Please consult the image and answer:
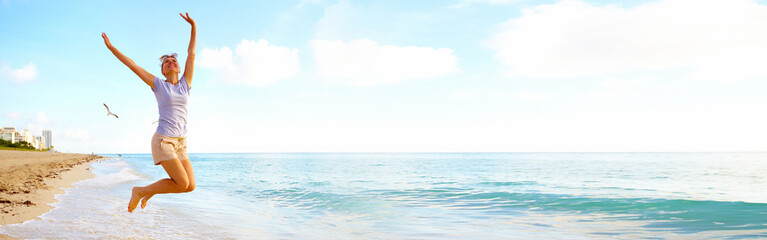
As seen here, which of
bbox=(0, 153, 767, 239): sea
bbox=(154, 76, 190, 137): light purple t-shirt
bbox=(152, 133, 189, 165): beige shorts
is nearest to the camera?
bbox=(152, 133, 189, 165): beige shorts

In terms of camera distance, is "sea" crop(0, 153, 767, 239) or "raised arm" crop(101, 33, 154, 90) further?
"sea" crop(0, 153, 767, 239)

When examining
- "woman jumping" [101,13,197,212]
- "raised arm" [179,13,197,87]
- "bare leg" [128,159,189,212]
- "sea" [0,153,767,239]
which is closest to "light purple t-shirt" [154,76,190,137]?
"woman jumping" [101,13,197,212]

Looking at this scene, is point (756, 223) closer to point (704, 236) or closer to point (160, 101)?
point (704, 236)

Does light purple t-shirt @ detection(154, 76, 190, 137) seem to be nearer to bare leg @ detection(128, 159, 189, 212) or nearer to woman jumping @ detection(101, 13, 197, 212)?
woman jumping @ detection(101, 13, 197, 212)

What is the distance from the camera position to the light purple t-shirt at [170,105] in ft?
15.4

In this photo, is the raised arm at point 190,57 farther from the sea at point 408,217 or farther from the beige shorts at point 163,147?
the sea at point 408,217

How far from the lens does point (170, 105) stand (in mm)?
4691

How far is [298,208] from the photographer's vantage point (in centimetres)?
1400

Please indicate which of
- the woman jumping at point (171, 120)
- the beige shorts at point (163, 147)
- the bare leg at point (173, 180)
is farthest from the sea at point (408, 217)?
the beige shorts at point (163, 147)

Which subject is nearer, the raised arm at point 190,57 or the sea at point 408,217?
the raised arm at point 190,57

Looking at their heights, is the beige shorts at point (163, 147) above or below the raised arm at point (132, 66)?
below

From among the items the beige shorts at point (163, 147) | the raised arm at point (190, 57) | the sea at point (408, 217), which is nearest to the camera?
the beige shorts at point (163, 147)

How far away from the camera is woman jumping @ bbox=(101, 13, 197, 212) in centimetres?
466

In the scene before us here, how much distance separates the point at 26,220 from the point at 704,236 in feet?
44.4
